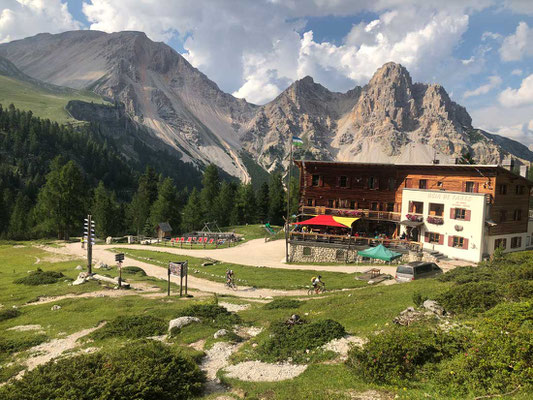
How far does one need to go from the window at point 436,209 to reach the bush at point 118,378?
42721 mm

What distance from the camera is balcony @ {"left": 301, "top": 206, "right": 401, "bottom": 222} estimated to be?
172 feet

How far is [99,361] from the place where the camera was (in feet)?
39.5

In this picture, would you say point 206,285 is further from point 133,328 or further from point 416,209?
point 416,209

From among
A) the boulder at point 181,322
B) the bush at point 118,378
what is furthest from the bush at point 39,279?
the bush at point 118,378

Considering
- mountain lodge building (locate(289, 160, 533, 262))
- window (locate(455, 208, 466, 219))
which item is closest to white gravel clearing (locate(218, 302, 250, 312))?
mountain lodge building (locate(289, 160, 533, 262))

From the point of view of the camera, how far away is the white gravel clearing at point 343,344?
14.6 m

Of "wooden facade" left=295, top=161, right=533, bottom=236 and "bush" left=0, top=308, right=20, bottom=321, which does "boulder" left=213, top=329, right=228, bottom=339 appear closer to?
"bush" left=0, top=308, right=20, bottom=321

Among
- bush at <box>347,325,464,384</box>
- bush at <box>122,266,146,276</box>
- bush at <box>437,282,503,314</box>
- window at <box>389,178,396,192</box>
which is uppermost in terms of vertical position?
window at <box>389,178,396,192</box>

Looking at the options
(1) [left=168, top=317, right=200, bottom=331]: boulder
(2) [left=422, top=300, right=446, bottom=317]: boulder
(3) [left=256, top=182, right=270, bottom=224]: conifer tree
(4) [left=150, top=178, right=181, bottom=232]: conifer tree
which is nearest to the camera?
(2) [left=422, top=300, right=446, bottom=317]: boulder

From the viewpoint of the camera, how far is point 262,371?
13594mm

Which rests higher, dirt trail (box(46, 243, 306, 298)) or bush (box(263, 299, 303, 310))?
bush (box(263, 299, 303, 310))

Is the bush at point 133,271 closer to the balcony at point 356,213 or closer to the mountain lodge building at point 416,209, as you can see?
the mountain lodge building at point 416,209

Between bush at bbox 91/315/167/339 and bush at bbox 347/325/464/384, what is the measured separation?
10876mm

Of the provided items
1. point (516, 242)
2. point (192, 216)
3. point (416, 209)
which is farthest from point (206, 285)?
point (192, 216)
